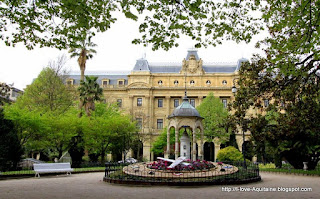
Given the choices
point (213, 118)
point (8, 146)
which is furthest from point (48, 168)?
point (213, 118)

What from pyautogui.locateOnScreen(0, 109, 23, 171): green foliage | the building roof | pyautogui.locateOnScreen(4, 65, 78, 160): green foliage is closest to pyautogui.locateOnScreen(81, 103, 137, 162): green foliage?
pyautogui.locateOnScreen(4, 65, 78, 160): green foliage

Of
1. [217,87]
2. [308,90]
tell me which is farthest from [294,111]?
[217,87]

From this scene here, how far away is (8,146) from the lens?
20641mm

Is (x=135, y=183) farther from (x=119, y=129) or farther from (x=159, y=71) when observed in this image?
(x=159, y=71)

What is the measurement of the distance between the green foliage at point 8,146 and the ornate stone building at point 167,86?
37.4m

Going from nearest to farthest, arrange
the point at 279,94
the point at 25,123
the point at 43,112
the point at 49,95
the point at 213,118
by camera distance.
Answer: the point at 279,94, the point at 25,123, the point at 43,112, the point at 49,95, the point at 213,118

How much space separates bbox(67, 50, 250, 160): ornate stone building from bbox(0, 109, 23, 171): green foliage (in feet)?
123

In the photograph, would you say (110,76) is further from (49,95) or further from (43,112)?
(43,112)

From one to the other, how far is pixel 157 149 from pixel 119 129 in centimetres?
1855

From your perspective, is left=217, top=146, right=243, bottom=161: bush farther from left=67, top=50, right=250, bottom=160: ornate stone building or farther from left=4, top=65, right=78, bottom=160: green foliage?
left=67, top=50, right=250, bottom=160: ornate stone building

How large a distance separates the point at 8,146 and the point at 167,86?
42626 mm

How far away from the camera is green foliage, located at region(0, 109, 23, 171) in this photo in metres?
20.2

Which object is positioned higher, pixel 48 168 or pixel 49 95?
pixel 49 95

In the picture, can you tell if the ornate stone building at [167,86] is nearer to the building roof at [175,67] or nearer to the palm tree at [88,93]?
the building roof at [175,67]
